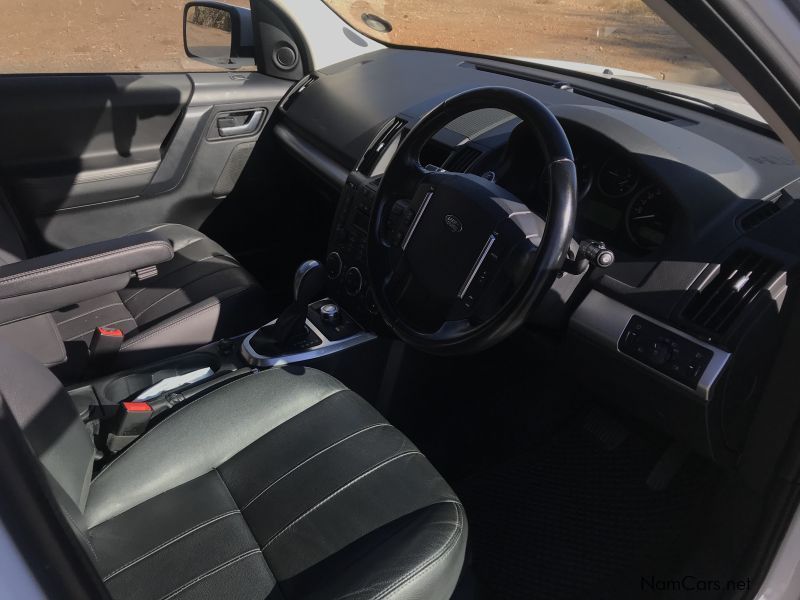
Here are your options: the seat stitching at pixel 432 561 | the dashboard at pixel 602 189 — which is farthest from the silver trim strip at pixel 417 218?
the seat stitching at pixel 432 561

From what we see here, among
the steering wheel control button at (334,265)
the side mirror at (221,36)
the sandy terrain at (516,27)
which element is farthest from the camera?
the sandy terrain at (516,27)

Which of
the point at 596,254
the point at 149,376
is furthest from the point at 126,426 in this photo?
the point at 596,254

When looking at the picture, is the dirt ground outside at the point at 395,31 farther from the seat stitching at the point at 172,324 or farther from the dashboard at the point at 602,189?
the dashboard at the point at 602,189

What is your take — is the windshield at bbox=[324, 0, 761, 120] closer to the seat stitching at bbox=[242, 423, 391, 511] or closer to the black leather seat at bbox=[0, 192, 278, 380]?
the black leather seat at bbox=[0, 192, 278, 380]

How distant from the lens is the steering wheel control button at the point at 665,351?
143 cm

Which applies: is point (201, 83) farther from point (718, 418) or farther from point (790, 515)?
point (790, 515)

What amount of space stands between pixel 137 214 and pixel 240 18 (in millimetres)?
1054

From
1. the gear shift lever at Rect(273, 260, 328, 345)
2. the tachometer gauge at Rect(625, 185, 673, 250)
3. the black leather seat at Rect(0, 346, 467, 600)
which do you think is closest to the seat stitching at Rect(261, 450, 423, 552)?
the black leather seat at Rect(0, 346, 467, 600)

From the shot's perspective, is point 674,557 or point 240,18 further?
point 240,18

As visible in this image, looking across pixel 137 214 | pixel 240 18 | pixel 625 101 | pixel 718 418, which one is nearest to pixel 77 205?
pixel 137 214

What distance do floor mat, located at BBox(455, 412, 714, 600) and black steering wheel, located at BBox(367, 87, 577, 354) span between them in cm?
75

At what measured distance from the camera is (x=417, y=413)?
226 cm

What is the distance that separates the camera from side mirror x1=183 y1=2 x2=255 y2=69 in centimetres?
315

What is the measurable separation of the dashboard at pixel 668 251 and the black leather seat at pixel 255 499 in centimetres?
52
